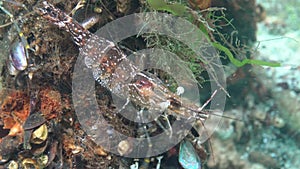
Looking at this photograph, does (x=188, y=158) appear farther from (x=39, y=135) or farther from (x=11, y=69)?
(x=11, y=69)

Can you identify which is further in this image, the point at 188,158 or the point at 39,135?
the point at 188,158

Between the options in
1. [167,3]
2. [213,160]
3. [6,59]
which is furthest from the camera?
[213,160]

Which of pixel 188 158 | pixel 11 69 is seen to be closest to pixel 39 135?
pixel 11 69

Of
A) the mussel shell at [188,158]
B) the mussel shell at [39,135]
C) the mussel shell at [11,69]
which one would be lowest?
the mussel shell at [188,158]

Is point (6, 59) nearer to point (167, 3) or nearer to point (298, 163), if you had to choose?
point (167, 3)

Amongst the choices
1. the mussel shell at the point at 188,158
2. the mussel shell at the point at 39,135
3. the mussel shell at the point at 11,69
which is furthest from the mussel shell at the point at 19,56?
the mussel shell at the point at 188,158

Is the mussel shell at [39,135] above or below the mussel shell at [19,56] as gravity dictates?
below

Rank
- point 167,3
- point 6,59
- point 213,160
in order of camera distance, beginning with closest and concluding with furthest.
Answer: point 167,3 < point 6,59 < point 213,160

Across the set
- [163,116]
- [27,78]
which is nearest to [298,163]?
[163,116]

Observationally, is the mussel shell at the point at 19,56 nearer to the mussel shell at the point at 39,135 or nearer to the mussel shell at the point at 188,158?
the mussel shell at the point at 39,135
